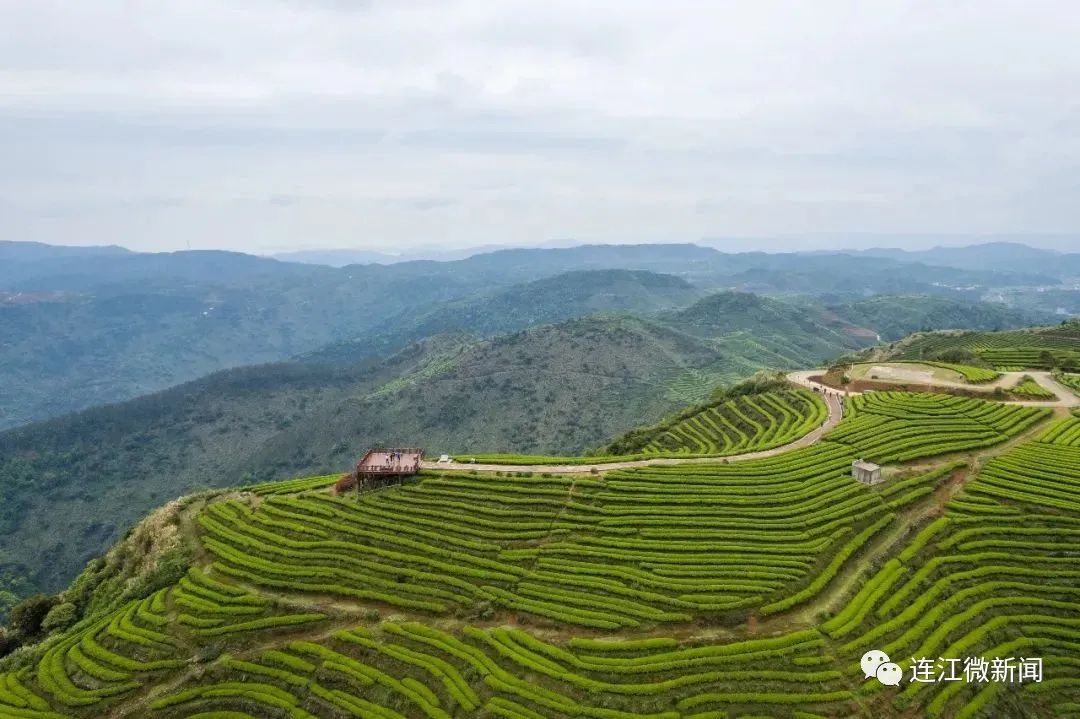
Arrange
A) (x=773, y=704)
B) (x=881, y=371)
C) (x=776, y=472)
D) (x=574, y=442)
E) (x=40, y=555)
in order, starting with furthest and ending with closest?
(x=574, y=442), (x=40, y=555), (x=881, y=371), (x=776, y=472), (x=773, y=704)

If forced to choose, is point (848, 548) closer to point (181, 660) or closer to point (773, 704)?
point (773, 704)

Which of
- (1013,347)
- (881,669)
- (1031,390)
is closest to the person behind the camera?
(881,669)

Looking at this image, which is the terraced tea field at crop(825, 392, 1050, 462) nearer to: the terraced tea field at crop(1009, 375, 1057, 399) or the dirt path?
the dirt path

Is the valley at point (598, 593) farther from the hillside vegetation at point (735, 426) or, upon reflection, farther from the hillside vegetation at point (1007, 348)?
the hillside vegetation at point (1007, 348)

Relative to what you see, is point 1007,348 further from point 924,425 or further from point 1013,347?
point 924,425

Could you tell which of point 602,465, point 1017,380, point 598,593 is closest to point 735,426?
point 602,465

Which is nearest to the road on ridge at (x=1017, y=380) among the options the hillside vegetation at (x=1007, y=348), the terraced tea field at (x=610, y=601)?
the hillside vegetation at (x=1007, y=348)

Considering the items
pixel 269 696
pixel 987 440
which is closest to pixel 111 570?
pixel 269 696
